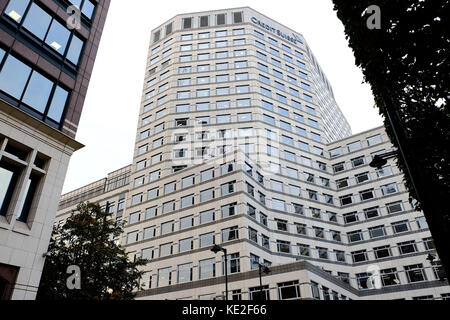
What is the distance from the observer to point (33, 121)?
1603cm

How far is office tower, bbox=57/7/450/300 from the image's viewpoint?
35.2 metres

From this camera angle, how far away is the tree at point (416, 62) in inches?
332

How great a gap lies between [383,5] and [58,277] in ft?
65.0

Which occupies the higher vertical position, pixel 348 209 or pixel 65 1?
pixel 65 1

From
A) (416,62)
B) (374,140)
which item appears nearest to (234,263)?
(416,62)

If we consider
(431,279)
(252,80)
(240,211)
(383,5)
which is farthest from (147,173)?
(383,5)

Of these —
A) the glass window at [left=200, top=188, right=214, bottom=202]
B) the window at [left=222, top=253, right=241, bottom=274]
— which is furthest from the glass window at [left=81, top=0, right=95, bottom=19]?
the window at [left=222, top=253, right=241, bottom=274]

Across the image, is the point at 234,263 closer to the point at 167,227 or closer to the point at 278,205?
the point at 167,227

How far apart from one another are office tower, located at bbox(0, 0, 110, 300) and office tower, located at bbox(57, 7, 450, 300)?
69.3ft

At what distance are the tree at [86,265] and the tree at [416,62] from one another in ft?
56.3

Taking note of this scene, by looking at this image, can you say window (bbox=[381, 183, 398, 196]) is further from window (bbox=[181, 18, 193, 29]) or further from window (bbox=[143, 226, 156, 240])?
window (bbox=[181, 18, 193, 29])

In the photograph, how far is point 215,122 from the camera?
46750 mm

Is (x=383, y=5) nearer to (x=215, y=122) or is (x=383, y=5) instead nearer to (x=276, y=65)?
(x=215, y=122)

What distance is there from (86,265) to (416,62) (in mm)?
19172
